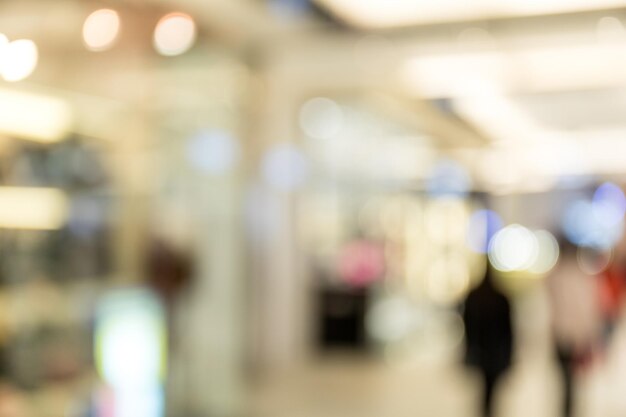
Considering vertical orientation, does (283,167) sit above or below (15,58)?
above

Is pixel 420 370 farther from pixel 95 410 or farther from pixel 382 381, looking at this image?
pixel 95 410

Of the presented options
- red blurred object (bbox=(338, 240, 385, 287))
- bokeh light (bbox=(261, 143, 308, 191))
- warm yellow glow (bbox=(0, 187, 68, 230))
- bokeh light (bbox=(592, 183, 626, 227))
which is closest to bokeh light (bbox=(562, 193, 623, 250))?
bokeh light (bbox=(592, 183, 626, 227))

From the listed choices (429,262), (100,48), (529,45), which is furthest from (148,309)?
(429,262)

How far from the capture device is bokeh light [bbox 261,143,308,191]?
9.78 m

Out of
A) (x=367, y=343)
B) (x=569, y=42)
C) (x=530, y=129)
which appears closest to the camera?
(x=569, y=42)

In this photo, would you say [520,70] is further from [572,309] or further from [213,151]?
[572,309]

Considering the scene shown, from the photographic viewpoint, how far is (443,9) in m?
6.89

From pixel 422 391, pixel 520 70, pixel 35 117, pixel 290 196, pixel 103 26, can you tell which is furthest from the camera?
pixel 290 196

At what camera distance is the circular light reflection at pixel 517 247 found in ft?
29.8

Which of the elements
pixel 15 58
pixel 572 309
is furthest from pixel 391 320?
pixel 15 58

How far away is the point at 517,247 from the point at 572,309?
4.03 m

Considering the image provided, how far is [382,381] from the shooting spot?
9.50 meters

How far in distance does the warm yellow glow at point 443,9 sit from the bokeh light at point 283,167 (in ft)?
9.33

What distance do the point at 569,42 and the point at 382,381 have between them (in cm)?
433
